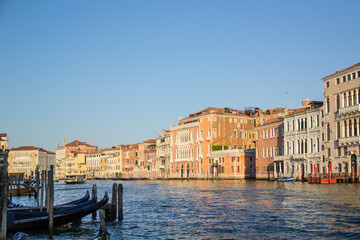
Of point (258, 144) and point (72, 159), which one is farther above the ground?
point (258, 144)

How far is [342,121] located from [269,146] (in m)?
15.4

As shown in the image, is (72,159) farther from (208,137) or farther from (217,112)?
(217,112)

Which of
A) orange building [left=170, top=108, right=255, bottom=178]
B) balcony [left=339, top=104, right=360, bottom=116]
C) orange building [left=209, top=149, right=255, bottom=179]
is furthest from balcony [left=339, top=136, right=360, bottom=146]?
orange building [left=170, top=108, right=255, bottom=178]

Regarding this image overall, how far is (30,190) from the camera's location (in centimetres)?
3666

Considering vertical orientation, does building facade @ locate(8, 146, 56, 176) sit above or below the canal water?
above

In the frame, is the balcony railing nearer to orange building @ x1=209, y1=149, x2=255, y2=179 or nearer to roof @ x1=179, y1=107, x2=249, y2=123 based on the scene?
orange building @ x1=209, y1=149, x2=255, y2=179

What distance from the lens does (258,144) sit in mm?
62031

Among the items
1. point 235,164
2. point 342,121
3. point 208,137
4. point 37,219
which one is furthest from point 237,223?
point 208,137

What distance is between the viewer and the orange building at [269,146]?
57.0 m

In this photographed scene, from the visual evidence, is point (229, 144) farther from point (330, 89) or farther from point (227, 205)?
point (227, 205)

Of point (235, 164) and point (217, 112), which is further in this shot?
point (217, 112)

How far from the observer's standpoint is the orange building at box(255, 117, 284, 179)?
5702 centimetres

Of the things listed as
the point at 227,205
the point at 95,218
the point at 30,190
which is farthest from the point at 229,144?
the point at 95,218

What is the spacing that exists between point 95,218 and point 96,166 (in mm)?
107066
